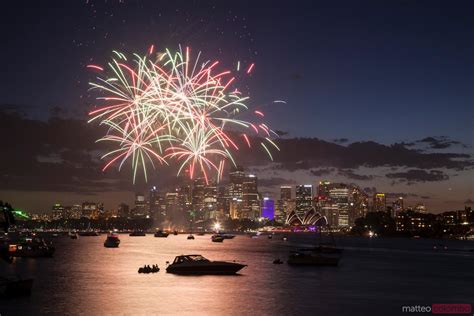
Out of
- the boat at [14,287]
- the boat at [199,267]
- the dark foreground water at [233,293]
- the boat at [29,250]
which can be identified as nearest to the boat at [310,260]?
the dark foreground water at [233,293]

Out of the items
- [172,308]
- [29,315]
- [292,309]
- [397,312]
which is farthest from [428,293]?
[29,315]

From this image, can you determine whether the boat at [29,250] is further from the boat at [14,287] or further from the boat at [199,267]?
the boat at [14,287]

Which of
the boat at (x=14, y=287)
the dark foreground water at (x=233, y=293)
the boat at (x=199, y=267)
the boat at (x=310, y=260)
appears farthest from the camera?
the boat at (x=310, y=260)

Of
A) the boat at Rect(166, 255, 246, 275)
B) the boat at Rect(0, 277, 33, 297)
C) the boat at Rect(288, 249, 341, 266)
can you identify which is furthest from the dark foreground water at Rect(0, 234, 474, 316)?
the boat at Rect(288, 249, 341, 266)

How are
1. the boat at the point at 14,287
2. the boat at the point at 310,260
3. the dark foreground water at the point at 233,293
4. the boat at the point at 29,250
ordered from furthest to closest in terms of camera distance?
1. the boat at the point at 29,250
2. the boat at the point at 310,260
3. the boat at the point at 14,287
4. the dark foreground water at the point at 233,293

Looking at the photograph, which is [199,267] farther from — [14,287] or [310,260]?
[310,260]

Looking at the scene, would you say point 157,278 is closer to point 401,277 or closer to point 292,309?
point 292,309

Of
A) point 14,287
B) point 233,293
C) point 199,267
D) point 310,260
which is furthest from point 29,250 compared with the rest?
point 233,293

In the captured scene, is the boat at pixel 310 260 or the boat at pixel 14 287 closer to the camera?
the boat at pixel 14 287

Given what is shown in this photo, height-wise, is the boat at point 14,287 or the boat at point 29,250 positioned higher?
the boat at point 14,287

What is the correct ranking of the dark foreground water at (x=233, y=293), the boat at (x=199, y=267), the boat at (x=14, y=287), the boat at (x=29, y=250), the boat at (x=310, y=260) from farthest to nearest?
1. the boat at (x=29, y=250)
2. the boat at (x=310, y=260)
3. the boat at (x=199, y=267)
4. the boat at (x=14, y=287)
5. the dark foreground water at (x=233, y=293)

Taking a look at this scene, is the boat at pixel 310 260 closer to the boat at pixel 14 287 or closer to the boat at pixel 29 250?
the boat at pixel 29 250
